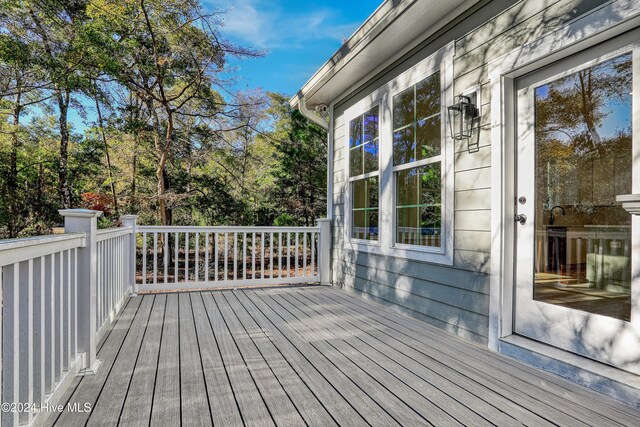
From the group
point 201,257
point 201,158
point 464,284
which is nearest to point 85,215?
point 464,284

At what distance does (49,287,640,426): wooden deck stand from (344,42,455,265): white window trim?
75 cm

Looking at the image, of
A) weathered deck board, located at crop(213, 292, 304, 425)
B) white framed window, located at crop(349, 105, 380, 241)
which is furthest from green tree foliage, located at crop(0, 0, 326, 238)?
weathered deck board, located at crop(213, 292, 304, 425)

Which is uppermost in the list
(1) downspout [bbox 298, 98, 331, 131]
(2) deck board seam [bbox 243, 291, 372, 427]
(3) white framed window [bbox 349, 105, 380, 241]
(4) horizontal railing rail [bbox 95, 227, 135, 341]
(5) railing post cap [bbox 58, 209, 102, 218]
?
(1) downspout [bbox 298, 98, 331, 131]

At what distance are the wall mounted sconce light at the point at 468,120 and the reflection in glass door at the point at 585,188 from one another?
0.41 m

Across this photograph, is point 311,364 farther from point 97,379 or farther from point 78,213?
point 78,213

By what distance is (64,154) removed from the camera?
27.1ft

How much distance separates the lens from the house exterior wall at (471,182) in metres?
2.29

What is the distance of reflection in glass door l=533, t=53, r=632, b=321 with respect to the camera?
6.12 feet

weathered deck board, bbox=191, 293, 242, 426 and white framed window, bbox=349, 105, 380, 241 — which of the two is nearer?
weathered deck board, bbox=191, 293, 242, 426

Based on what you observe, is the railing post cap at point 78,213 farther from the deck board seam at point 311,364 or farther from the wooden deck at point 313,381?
the deck board seam at point 311,364

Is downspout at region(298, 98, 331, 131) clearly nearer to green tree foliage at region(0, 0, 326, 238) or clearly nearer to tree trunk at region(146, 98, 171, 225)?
green tree foliage at region(0, 0, 326, 238)

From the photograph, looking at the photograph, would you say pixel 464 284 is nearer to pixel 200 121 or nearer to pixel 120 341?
pixel 120 341

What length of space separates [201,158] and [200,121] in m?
1.15

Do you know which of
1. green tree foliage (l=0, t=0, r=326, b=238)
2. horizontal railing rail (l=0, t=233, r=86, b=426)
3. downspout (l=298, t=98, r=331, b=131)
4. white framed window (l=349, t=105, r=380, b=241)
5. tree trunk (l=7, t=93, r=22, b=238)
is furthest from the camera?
tree trunk (l=7, t=93, r=22, b=238)
